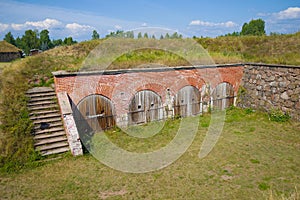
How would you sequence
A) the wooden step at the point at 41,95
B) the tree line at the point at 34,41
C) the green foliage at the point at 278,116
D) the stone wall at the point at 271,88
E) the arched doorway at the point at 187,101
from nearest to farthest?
the wooden step at the point at 41,95
the stone wall at the point at 271,88
the green foliage at the point at 278,116
the arched doorway at the point at 187,101
the tree line at the point at 34,41

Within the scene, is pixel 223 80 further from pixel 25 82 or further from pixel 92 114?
pixel 25 82

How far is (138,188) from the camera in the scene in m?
6.35

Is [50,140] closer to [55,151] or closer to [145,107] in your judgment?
[55,151]

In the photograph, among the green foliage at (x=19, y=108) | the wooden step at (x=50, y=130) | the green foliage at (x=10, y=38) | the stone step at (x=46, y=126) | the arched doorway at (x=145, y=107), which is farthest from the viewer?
the green foliage at (x=10, y=38)

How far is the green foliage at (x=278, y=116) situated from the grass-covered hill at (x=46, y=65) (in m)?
2.63

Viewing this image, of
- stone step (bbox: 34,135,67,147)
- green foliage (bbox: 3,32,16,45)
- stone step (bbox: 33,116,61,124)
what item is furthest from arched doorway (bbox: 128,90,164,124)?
green foliage (bbox: 3,32,16,45)

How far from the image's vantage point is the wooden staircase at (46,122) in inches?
317

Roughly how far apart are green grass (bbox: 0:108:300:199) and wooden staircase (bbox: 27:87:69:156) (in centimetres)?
53

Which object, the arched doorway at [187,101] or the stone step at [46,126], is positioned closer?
the stone step at [46,126]

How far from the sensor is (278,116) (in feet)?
39.4

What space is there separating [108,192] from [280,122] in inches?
381

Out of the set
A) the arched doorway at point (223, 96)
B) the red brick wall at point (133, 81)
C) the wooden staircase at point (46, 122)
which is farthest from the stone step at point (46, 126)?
the arched doorway at point (223, 96)

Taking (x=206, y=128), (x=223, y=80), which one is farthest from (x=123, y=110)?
(x=223, y=80)

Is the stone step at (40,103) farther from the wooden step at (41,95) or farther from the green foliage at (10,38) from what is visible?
the green foliage at (10,38)
